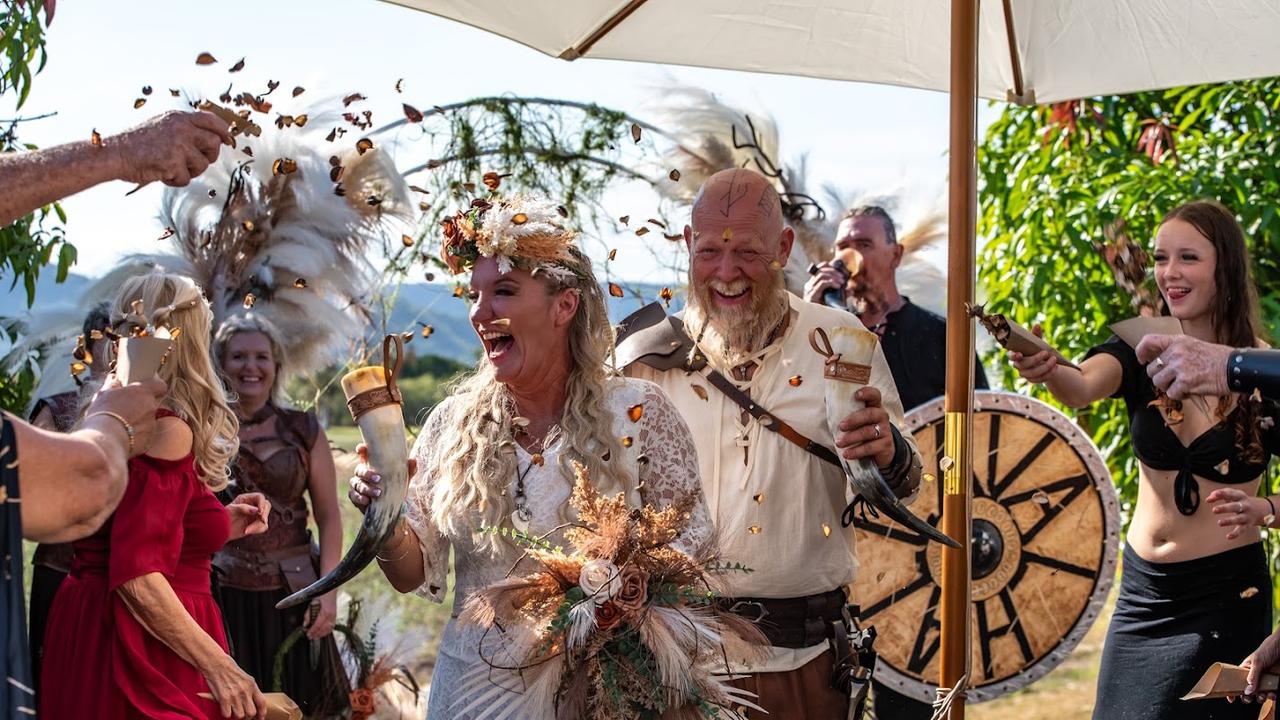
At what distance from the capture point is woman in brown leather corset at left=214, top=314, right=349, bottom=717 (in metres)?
5.00

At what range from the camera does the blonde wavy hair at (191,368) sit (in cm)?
343

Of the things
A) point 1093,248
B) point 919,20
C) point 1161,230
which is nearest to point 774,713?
point 1161,230

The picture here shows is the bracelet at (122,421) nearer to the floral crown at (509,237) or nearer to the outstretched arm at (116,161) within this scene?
the outstretched arm at (116,161)

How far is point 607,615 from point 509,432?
0.65 meters

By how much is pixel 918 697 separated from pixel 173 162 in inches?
118

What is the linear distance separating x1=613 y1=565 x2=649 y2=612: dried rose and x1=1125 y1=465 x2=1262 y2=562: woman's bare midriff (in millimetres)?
1972

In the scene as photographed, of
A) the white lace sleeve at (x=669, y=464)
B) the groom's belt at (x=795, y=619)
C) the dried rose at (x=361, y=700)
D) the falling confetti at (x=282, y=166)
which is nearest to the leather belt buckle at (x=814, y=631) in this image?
the groom's belt at (x=795, y=619)

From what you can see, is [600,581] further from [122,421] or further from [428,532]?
[122,421]

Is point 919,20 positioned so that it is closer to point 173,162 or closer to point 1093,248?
point 173,162

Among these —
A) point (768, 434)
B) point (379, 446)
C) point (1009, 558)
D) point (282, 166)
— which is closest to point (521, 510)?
point (379, 446)

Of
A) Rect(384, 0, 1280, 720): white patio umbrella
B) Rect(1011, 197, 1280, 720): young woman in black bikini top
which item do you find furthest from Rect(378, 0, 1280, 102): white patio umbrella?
Rect(1011, 197, 1280, 720): young woman in black bikini top

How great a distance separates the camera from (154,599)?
3227mm

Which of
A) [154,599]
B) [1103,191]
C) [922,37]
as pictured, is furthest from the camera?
[1103,191]

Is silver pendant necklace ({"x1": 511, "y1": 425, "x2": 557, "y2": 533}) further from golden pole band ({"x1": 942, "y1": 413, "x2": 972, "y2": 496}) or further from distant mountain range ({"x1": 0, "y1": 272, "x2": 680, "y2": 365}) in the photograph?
distant mountain range ({"x1": 0, "y1": 272, "x2": 680, "y2": 365})
